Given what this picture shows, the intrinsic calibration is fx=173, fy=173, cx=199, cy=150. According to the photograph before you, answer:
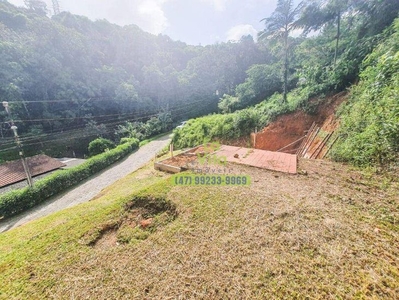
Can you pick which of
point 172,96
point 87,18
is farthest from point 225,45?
point 87,18

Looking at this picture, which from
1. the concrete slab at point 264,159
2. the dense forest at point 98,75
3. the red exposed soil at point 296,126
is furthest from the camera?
the dense forest at point 98,75

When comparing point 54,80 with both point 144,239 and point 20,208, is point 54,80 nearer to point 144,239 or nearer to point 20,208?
point 20,208

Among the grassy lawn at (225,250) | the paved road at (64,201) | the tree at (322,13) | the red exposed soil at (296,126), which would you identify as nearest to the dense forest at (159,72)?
the tree at (322,13)

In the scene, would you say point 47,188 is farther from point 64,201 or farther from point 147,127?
point 147,127

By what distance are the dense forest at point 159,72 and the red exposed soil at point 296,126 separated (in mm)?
570

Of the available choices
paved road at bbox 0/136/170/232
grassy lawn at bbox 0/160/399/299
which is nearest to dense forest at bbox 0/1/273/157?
paved road at bbox 0/136/170/232

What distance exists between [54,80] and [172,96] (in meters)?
16.0

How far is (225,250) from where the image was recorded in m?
2.02

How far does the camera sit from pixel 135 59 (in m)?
30.8

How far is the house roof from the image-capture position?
1127 cm

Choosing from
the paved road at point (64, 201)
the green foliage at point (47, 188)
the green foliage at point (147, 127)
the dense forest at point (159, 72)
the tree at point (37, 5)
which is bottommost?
the paved road at point (64, 201)

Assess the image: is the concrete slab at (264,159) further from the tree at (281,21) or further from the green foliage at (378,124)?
the tree at (281,21)

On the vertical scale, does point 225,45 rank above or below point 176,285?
above

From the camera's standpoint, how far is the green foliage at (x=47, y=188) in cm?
844
